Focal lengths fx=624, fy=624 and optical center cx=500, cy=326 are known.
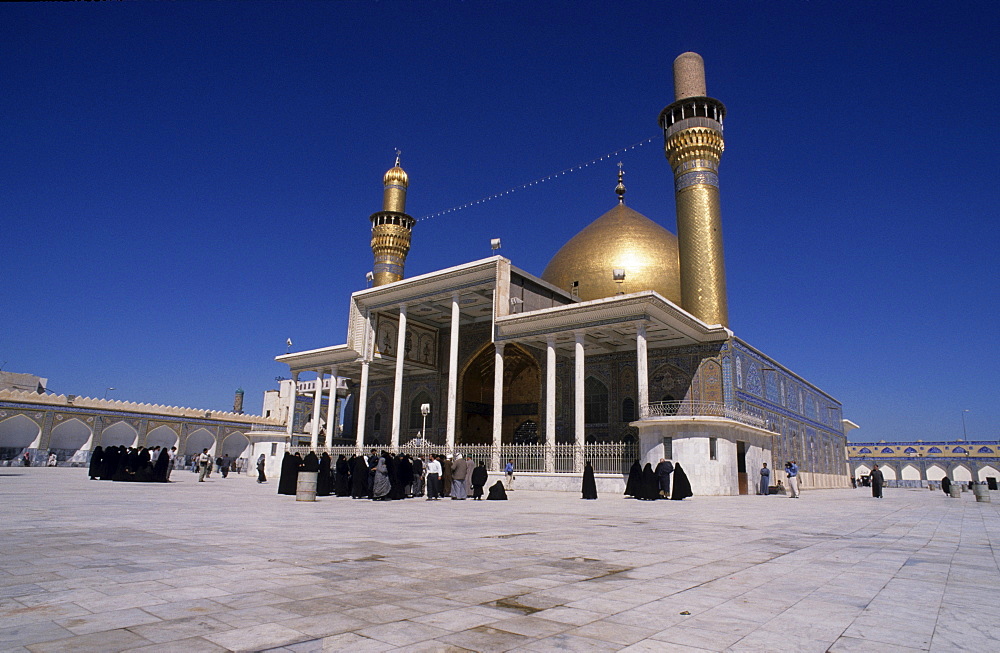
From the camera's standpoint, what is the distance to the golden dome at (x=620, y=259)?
2580cm

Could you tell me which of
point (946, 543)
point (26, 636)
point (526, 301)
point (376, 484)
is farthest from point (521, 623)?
point (526, 301)

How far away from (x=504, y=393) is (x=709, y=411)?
9850mm

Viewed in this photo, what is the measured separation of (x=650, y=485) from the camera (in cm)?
1438

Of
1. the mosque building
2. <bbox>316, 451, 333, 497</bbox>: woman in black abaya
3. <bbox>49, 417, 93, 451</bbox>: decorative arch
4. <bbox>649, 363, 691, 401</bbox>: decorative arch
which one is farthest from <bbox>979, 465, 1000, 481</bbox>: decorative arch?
<bbox>49, 417, 93, 451</bbox>: decorative arch

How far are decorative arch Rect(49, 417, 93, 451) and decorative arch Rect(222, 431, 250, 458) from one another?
7.52 metres

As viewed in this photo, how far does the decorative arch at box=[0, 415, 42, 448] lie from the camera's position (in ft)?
97.3

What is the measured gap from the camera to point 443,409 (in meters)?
28.0

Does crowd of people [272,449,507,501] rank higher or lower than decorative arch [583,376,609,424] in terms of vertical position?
lower

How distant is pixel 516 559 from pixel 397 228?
29855 mm

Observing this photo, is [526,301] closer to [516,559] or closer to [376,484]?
[376,484]

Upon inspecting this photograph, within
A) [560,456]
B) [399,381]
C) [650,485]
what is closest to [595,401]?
[560,456]

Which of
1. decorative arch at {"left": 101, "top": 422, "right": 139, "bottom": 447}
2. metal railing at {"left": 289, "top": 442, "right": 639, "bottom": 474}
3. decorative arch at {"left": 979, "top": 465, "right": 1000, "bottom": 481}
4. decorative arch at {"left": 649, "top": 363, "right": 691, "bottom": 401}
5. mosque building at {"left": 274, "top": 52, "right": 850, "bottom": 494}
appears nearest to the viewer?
metal railing at {"left": 289, "top": 442, "right": 639, "bottom": 474}

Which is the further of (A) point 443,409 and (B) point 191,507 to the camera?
(A) point 443,409

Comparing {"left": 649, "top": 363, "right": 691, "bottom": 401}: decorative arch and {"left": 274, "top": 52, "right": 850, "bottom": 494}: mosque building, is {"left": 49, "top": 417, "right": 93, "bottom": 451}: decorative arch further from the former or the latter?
{"left": 649, "top": 363, "right": 691, "bottom": 401}: decorative arch
